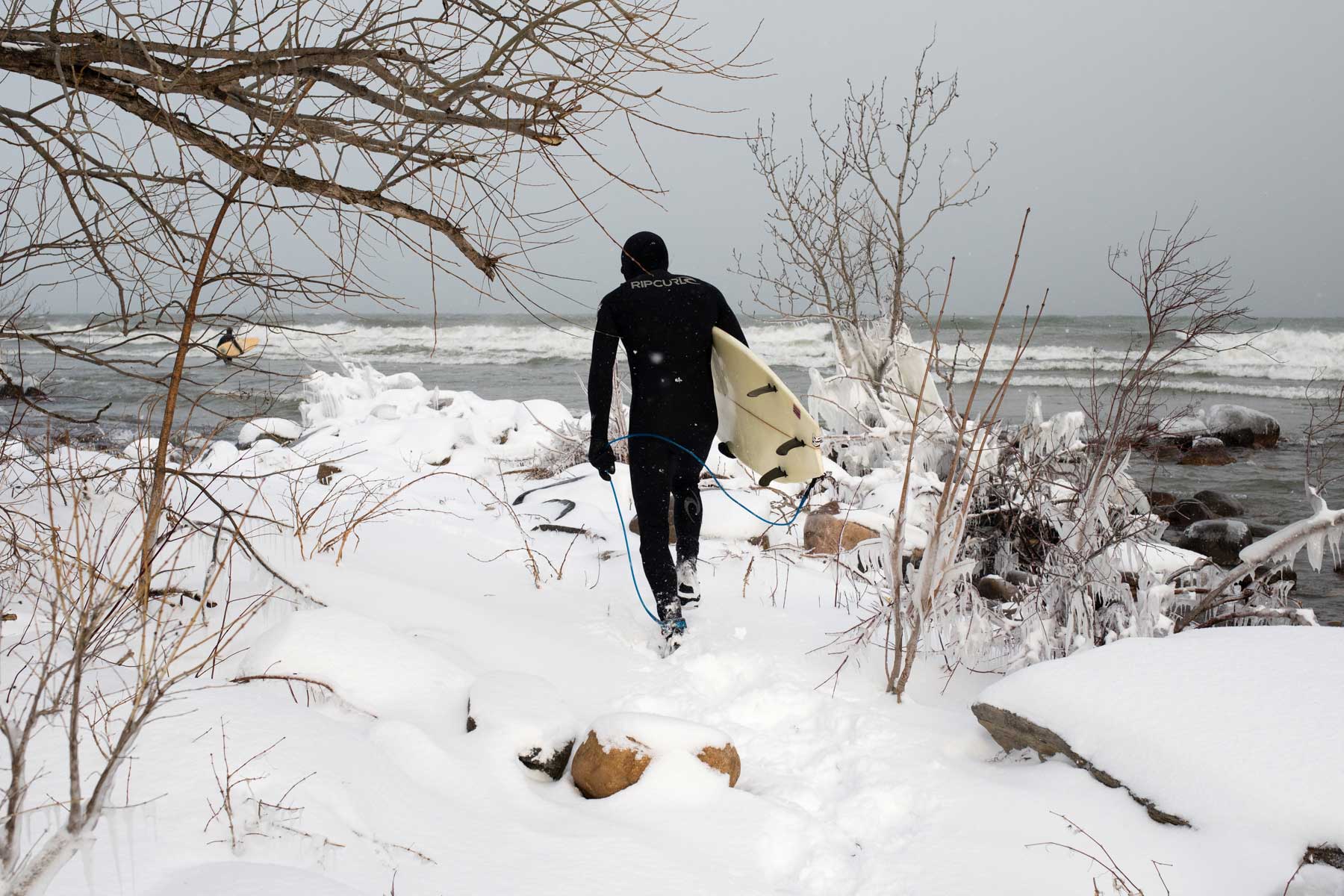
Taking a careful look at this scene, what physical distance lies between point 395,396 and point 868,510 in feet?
24.9

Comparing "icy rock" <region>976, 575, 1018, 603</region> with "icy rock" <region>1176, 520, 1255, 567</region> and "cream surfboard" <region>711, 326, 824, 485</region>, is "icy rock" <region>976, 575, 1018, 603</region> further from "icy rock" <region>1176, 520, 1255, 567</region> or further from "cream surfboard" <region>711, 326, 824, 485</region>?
"icy rock" <region>1176, 520, 1255, 567</region>

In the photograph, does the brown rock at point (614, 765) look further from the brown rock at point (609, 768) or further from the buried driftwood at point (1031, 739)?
the buried driftwood at point (1031, 739)

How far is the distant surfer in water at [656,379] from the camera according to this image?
3648 millimetres

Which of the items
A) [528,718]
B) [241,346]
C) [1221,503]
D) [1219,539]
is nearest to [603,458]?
[528,718]

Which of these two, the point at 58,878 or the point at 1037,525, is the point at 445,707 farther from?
the point at 1037,525

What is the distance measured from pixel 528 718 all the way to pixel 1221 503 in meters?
7.51

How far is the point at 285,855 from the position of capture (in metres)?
1.69

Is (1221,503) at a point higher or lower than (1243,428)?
lower

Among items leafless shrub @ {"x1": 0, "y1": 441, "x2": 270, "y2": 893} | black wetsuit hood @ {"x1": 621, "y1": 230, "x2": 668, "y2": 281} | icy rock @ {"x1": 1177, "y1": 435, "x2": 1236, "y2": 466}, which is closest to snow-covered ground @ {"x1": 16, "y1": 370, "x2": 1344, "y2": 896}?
leafless shrub @ {"x1": 0, "y1": 441, "x2": 270, "y2": 893}

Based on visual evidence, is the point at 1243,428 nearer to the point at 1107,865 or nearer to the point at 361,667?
the point at 1107,865

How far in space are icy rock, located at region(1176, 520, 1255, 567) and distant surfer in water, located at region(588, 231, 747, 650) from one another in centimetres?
491

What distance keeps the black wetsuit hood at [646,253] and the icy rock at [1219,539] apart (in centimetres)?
517

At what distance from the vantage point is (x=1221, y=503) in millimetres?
7590

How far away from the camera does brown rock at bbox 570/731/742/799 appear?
242cm
